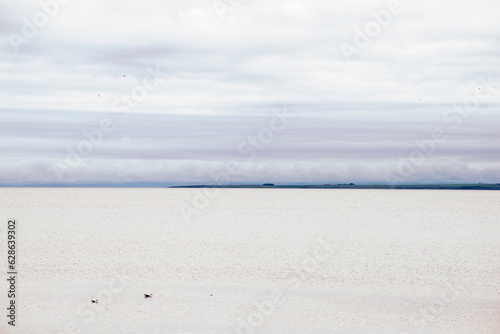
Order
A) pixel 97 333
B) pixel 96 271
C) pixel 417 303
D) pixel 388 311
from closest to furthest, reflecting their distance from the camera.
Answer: pixel 97 333
pixel 388 311
pixel 417 303
pixel 96 271

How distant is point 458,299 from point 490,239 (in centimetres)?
1830

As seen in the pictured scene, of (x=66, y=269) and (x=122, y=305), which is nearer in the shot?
(x=122, y=305)

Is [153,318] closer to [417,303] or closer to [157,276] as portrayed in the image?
[157,276]

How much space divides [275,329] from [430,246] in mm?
17846

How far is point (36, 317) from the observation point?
510 inches

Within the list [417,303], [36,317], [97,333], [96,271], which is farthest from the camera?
[96,271]

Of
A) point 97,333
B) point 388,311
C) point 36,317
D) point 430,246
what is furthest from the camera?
point 430,246

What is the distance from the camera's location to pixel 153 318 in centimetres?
1300

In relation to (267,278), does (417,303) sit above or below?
below

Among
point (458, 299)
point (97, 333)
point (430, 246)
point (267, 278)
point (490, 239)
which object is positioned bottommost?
point (97, 333)

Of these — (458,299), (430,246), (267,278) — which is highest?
(430,246)

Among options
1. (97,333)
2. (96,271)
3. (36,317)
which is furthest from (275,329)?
(96,271)

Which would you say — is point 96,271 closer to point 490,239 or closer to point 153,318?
point 153,318

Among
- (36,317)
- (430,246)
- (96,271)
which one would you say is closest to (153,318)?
(36,317)
